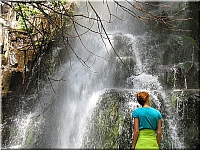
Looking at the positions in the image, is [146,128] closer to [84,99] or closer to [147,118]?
[147,118]

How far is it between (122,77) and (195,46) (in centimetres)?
321

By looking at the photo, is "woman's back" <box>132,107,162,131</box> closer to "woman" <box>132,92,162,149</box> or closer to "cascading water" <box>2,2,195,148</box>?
"woman" <box>132,92,162,149</box>

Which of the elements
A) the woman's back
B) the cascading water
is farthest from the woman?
the cascading water

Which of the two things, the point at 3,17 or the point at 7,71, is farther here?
the point at 3,17

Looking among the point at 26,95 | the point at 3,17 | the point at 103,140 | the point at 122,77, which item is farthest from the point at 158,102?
the point at 3,17

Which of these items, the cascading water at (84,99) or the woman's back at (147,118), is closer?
the woman's back at (147,118)

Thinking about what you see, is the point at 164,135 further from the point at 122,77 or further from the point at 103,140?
the point at 122,77

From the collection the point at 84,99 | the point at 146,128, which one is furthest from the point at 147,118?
the point at 84,99

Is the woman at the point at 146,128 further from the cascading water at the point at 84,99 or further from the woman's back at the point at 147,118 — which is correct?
the cascading water at the point at 84,99

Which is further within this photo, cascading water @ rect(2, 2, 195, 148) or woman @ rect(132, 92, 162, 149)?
cascading water @ rect(2, 2, 195, 148)

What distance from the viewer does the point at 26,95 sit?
8.18 meters

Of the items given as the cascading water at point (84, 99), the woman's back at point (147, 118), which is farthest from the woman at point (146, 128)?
the cascading water at point (84, 99)

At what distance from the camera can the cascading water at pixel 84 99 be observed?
19.3 ft

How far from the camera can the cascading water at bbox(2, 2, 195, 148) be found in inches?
232
